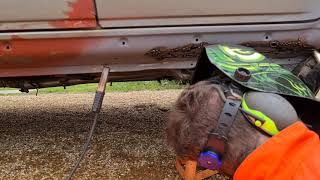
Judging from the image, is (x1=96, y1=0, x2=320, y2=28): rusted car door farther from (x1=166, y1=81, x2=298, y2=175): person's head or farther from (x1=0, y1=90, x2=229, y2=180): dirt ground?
(x1=166, y1=81, x2=298, y2=175): person's head

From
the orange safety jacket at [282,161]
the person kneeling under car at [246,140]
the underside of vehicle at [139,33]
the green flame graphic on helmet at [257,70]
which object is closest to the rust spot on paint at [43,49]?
the underside of vehicle at [139,33]

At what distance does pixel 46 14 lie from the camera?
2594 mm

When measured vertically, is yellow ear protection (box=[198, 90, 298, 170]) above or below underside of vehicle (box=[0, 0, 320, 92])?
above

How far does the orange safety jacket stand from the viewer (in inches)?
51.8

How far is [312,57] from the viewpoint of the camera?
2.81 m

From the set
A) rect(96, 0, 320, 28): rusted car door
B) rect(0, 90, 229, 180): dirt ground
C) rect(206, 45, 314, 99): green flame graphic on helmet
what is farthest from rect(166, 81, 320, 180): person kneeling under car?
rect(0, 90, 229, 180): dirt ground

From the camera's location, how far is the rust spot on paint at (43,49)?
103 inches

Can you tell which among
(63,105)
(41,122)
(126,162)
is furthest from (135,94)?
(126,162)

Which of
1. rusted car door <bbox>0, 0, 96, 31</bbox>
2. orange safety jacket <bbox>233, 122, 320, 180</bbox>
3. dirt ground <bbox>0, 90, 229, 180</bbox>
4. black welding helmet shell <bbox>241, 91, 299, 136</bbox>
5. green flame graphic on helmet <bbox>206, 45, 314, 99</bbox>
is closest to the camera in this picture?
orange safety jacket <bbox>233, 122, 320, 180</bbox>

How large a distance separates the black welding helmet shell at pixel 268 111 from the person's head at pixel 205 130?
34mm

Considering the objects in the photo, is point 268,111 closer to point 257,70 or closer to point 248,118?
point 248,118

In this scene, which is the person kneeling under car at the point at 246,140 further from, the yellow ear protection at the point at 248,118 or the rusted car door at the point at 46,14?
the rusted car door at the point at 46,14

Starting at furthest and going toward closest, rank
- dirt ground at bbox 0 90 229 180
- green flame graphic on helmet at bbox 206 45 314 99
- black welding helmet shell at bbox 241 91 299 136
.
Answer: dirt ground at bbox 0 90 229 180 < green flame graphic on helmet at bbox 206 45 314 99 < black welding helmet shell at bbox 241 91 299 136

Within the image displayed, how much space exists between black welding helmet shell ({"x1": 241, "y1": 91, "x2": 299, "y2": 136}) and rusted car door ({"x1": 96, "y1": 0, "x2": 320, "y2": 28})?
47.3 inches
